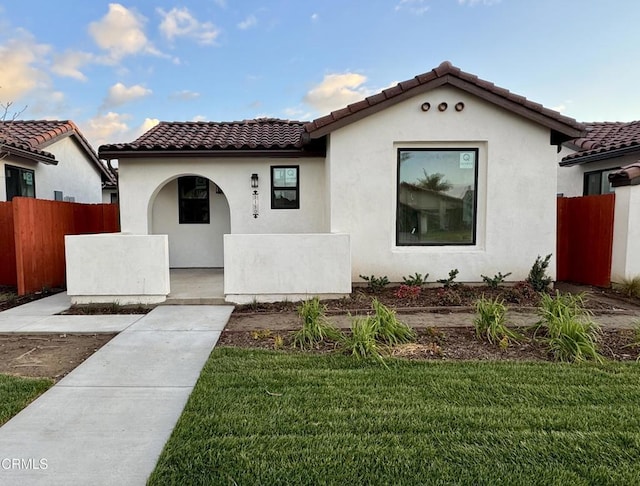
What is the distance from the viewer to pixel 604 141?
12.6m

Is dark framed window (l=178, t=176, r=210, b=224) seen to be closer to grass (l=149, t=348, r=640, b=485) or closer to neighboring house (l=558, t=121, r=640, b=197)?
grass (l=149, t=348, r=640, b=485)

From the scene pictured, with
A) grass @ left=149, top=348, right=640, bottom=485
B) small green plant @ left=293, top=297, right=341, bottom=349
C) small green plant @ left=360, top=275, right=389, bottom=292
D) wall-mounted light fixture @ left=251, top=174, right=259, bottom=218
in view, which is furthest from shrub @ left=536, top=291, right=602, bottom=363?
wall-mounted light fixture @ left=251, top=174, right=259, bottom=218

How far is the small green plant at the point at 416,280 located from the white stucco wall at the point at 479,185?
0.12m

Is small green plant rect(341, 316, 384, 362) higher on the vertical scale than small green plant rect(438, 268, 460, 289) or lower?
lower

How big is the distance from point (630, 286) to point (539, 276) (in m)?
1.91

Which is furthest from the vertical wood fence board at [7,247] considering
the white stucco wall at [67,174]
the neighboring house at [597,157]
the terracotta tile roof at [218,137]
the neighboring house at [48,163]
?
the neighboring house at [597,157]

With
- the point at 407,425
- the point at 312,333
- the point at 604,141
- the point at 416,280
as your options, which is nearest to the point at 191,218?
the point at 416,280

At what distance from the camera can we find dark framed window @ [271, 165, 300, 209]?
32.9ft

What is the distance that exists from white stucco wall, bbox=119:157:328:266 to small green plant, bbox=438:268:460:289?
3287 mm

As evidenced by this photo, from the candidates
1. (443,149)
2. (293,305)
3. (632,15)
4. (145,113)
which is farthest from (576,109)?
(145,113)

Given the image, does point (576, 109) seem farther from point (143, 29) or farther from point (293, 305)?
point (143, 29)

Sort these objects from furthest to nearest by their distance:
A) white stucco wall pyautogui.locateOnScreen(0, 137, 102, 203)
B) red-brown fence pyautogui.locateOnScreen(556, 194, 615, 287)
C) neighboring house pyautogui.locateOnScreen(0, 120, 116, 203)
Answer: white stucco wall pyautogui.locateOnScreen(0, 137, 102, 203), neighboring house pyautogui.locateOnScreen(0, 120, 116, 203), red-brown fence pyautogui.locateOnScreen(556, 194, 615, 287)

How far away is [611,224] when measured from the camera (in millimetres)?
8781

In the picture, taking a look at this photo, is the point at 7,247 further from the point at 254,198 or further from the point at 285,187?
the point at 285,187
